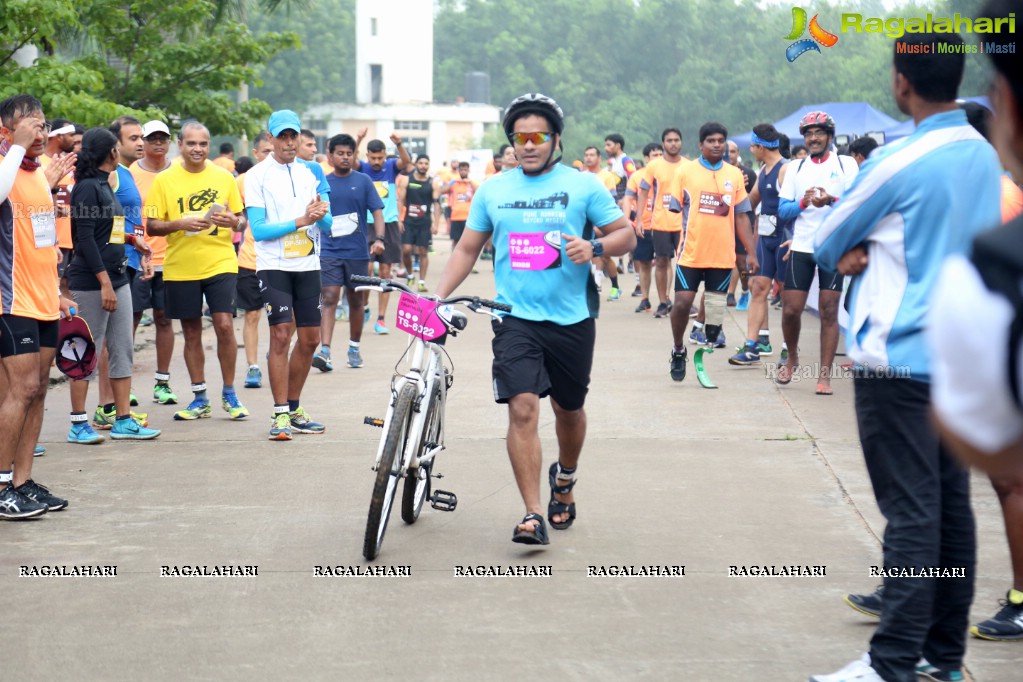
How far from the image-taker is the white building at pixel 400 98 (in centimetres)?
8756

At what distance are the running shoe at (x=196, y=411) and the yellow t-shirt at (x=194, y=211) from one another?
0.91m

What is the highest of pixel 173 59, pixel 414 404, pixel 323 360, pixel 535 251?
pixel 173 59

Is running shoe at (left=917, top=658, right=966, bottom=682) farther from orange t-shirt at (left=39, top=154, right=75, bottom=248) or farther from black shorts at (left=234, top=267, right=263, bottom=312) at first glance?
black shorts at (left=234, top=267, right=263, bottom=312)

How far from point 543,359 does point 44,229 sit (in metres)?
2.67

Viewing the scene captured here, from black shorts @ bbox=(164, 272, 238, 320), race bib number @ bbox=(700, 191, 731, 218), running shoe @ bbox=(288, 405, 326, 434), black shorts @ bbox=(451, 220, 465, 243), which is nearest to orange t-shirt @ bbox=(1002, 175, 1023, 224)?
running shoe @ bbox=(288, 405, 326, 434)

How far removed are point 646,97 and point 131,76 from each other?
74.3m

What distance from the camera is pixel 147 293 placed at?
985 centimetres

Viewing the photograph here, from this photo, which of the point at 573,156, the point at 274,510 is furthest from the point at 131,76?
the point at 573,156

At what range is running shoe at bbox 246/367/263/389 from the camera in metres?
10.7

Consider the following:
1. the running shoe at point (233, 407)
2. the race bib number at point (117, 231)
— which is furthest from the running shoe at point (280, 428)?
the race bib number at point (117, 231)

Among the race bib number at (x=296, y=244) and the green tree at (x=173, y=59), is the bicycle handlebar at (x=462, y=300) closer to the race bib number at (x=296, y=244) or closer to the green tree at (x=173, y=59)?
the race bib number at (x=296, y=244)

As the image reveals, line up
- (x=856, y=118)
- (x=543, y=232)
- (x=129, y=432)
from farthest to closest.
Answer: (x=856, y=118), (x=129, y=432), (x=543, y=232)

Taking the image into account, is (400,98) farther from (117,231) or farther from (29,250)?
(29,250)

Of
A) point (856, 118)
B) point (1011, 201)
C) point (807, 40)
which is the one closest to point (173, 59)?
point (807, 40)
